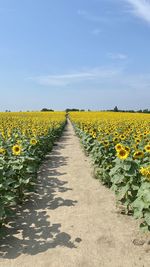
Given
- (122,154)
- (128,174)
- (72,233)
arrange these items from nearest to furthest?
1. (72,233)
2. (128,174)
3. (122,154)

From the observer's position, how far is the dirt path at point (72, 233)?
4766 millimetres

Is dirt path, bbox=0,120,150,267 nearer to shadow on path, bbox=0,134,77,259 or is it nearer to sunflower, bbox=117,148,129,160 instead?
shadow on path, bbox=0,134,77,259

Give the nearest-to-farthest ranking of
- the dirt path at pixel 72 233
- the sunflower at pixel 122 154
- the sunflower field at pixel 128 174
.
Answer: the dirt path at pixel 72 233 < the sunflower field at pixel 128 174 < the sunflower at pixel 122 154

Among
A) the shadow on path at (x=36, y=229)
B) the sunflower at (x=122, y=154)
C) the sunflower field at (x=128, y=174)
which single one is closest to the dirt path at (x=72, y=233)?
the shadow on path at (x=36, y=229)

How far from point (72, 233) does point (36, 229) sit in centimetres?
64

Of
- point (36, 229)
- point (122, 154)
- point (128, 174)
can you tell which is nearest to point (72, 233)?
point (36, 229)

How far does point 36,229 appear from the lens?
5.84 meters

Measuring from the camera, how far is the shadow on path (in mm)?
5152

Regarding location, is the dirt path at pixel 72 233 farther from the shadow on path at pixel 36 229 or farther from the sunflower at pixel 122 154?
the sunflower at pixel 122 154

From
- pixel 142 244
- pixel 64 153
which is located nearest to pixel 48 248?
pixel 142 244

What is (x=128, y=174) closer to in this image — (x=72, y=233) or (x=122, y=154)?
(x=122, y=154)

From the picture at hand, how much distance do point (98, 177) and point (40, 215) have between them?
3.01 m

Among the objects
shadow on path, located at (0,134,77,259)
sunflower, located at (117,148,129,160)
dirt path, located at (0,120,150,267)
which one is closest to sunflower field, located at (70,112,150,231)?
sunflower, located at (117,148,129,160)

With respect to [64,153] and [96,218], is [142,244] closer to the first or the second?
[96,218]
